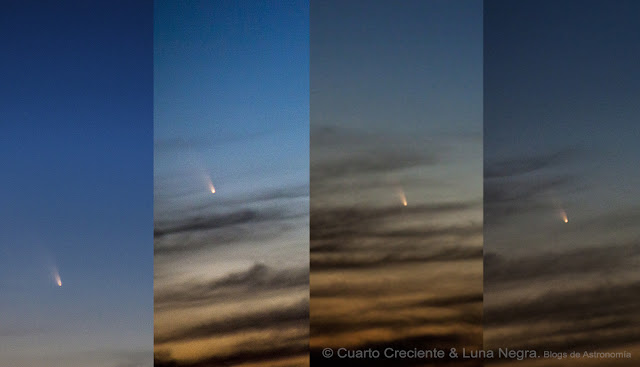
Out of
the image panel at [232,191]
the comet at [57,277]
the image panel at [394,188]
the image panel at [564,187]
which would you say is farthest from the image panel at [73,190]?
the image panel at [564,187]

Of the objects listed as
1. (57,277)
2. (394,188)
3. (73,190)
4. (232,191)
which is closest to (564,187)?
(394,188)

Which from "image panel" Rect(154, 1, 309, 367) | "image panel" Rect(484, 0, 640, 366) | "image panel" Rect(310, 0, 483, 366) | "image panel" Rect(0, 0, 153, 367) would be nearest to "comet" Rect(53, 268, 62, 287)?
"image panel" Rect(0, 0, 153, 367)

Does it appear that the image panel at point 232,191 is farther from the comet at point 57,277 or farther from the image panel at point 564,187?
the image panel at point 564,187

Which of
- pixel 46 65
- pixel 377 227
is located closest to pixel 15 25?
pixel 46 65

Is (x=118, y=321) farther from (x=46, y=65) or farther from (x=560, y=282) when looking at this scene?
(x=560, y=282)

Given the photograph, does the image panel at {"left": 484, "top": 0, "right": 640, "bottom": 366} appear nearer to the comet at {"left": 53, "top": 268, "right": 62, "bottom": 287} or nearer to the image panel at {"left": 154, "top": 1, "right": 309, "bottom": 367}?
the image panel at {"left": 154, "top": 1, "right": 309, "bottom": 367}
